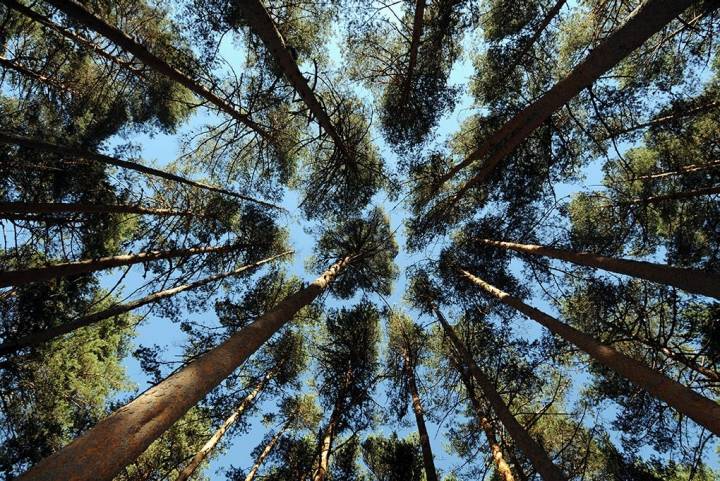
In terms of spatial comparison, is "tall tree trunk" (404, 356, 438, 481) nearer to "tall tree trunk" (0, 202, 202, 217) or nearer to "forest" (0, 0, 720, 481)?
"forest" (0, 0, 720, 481)

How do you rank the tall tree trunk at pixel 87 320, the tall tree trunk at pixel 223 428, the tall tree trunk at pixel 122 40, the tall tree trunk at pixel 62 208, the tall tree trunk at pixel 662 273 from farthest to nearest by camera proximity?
1. the tall tree trunk at pixel 223 428
2. the tall tree trunk at pixel 62 208
3. the tall tree trunk at pixel 87 320
4. the tall tree trunk at pixel 122 40
5. the tall tree trunk at pixel 662 273

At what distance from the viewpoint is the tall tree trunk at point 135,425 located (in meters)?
1.97

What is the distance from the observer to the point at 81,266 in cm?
639

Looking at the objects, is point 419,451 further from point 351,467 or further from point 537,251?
point 537,251

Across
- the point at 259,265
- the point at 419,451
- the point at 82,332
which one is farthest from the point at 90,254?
the point at 419,451

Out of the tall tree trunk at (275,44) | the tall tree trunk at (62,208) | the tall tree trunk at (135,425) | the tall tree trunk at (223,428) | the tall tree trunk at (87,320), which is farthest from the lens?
the tall tree trunk at (223,428)

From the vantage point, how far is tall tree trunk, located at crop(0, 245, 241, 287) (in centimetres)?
541

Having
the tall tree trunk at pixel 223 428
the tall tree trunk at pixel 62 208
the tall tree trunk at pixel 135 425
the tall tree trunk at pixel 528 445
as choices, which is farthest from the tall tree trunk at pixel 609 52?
the tall tree trunk at pixel 223 428

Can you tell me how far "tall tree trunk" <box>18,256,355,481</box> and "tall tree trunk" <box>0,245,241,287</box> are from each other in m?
4.11

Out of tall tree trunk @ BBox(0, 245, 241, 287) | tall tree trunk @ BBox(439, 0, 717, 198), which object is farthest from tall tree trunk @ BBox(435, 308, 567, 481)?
tall tree trunk @ BBox(0, 245, 241, 287)

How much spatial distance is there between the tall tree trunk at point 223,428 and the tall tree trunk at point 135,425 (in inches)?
192

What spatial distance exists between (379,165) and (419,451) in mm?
7658

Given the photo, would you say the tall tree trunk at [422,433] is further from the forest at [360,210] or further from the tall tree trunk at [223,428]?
the tall tree trunk at [223,428]

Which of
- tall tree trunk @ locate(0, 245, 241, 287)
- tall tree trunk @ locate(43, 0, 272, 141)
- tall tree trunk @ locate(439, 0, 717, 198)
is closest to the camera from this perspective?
tall tree trunk @ locate(439, 0, 717, 198)
